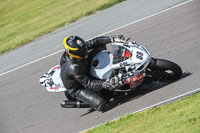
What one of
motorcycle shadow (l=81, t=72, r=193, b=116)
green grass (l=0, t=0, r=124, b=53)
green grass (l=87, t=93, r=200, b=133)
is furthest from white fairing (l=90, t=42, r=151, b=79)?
green grass (l=0, t=0, r=124, b=53)

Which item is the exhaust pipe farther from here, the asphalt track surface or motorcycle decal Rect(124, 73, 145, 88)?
motorcycle decal Rect(124, 73, 145, 88)

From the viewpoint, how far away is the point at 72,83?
27.0 feet

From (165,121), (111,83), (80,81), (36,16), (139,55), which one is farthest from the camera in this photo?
(36,16)

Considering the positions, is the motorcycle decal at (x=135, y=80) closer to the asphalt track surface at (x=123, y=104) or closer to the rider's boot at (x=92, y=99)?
the asphalt track surface at (x=123, y=104)

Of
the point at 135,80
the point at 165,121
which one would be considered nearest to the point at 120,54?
the point at 135,80

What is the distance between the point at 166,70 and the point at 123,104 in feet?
4.17

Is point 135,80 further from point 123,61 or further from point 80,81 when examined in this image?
point 80,81

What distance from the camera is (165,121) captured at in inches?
251

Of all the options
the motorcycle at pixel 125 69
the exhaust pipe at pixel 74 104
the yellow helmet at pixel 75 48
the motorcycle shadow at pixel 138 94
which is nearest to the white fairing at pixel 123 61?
the motorcycle at pixel 125 69

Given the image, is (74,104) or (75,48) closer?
(75,48)

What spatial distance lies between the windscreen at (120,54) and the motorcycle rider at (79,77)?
38 cm

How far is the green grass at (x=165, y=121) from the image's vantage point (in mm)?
5883

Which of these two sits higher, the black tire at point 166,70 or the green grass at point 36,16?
the black tire at point 166,70

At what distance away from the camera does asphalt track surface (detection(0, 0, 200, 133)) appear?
320 inches
